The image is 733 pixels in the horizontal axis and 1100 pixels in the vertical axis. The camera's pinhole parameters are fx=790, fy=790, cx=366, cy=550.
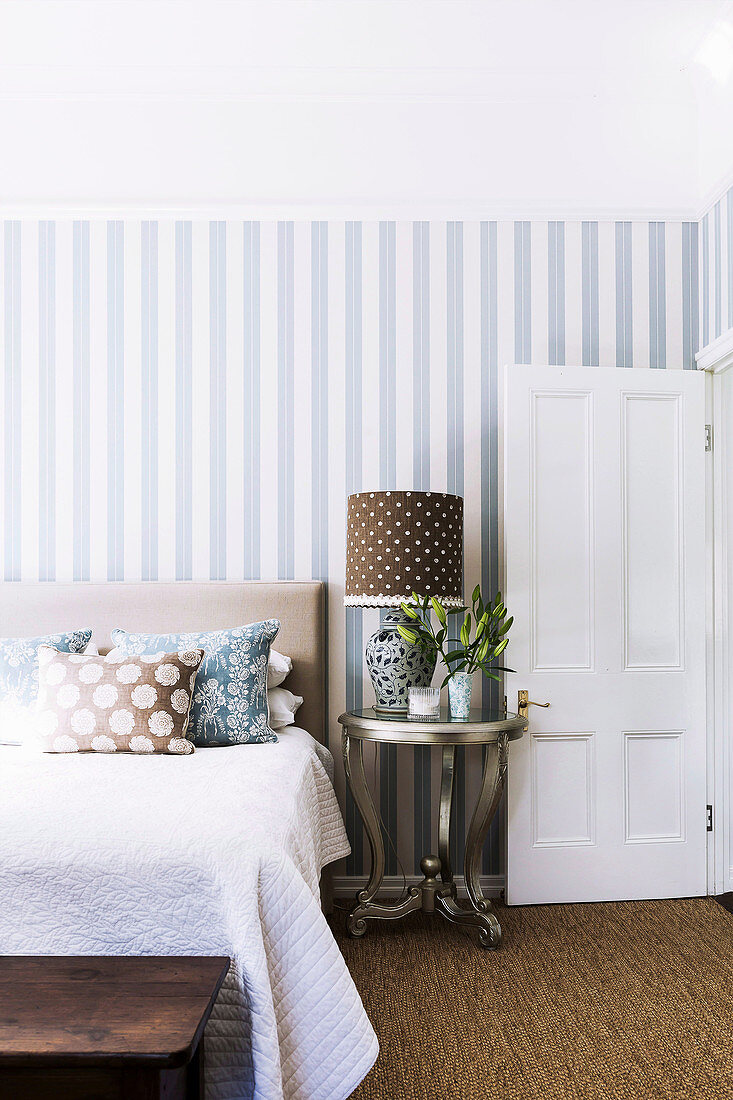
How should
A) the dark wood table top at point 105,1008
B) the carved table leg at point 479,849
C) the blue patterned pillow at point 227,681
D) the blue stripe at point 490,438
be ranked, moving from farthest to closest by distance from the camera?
the blue stripe at point 490,438 → the carved table leg at point 479,849 → the blue patterned pillow at point 227,681 → the dark wood table top at point 105,1008

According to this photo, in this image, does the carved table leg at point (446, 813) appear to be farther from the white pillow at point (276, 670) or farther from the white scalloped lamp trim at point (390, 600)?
the white pillow at point (276, 670)

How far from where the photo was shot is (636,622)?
3.05 metres

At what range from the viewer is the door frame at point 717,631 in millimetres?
3100

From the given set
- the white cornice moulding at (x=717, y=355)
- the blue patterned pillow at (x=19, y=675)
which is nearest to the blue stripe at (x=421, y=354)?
the white cornice moulding at (x=717, y=355)

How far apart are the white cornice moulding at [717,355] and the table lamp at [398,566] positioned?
1.18 metres

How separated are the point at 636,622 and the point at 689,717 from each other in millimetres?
419

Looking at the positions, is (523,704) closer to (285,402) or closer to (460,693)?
(460,693)

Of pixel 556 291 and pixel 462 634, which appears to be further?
Answer: pixel 556 291

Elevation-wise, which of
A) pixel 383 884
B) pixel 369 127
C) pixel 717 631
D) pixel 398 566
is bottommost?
pixel 383 884

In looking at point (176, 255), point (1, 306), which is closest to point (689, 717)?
point (176, 255)

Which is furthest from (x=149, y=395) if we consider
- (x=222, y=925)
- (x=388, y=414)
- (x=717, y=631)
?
(x=717, y=631)

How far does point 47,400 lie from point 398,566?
161 centimetres

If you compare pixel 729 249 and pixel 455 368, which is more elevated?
pixel 729 249

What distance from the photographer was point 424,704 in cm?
264
